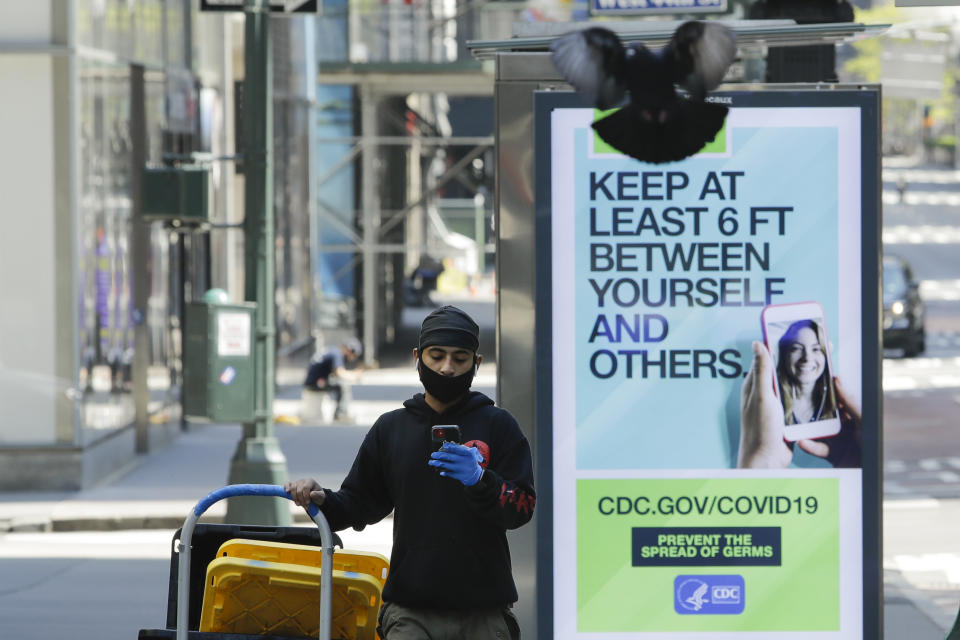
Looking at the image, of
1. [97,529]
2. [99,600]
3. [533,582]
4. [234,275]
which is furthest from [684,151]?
[234,275]

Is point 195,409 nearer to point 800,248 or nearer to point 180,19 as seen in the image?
point 800,248

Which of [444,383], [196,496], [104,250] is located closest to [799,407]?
[444,383]

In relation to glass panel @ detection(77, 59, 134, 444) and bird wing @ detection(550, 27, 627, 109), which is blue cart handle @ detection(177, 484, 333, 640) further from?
glass panel @ detection(77, 59, 134, 444)

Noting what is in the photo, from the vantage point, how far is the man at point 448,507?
4.85 metres

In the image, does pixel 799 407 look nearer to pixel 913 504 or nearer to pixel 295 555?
pixel 295 555

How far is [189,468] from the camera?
1739 cm

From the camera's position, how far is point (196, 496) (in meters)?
15.3

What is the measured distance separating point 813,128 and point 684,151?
1405 millimetres

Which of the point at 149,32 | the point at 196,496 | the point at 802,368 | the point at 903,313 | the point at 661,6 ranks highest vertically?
the point at 149,32

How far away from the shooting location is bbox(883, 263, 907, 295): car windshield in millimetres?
30188

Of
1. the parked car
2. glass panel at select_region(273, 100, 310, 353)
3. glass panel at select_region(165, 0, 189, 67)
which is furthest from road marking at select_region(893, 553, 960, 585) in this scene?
the parked car

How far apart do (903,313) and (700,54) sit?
26342 mm

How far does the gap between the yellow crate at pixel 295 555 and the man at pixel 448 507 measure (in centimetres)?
11

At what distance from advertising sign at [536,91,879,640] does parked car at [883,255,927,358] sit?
24179 millimetres
